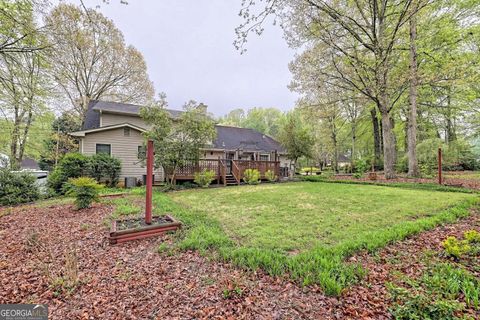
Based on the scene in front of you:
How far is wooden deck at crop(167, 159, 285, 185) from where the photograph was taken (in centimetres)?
1184

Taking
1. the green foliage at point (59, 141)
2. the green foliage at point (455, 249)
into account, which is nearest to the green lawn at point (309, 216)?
the green foliage at point (455, 249)

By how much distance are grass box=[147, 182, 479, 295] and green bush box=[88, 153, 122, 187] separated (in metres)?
5.95

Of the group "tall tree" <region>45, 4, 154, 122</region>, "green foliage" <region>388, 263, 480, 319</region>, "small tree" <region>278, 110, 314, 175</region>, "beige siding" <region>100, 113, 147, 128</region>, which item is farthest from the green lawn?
"tall tree" <region>45, 4, 154, 122</region>

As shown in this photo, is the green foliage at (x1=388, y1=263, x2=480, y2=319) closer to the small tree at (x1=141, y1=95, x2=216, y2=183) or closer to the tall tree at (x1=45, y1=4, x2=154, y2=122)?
the small tree at (x1=141, y1=95, x2=216, y2=183)

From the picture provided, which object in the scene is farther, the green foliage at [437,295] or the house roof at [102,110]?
the house roof at [102,110]

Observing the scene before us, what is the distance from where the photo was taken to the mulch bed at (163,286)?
7.01 feet

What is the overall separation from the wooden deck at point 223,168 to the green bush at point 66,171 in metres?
4.11

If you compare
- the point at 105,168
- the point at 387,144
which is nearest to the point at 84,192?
the point at 105,168

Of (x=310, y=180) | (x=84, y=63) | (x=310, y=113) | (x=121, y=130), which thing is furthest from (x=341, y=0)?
(x=84, y=63)

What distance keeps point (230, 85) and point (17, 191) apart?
31304 mm

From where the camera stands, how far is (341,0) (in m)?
10.9

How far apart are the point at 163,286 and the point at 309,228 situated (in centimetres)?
316

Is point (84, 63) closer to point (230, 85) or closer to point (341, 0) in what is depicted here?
point (341, 0)

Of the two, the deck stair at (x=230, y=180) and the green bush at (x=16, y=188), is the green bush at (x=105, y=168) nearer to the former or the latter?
the green bush at (x=16, y=188)
